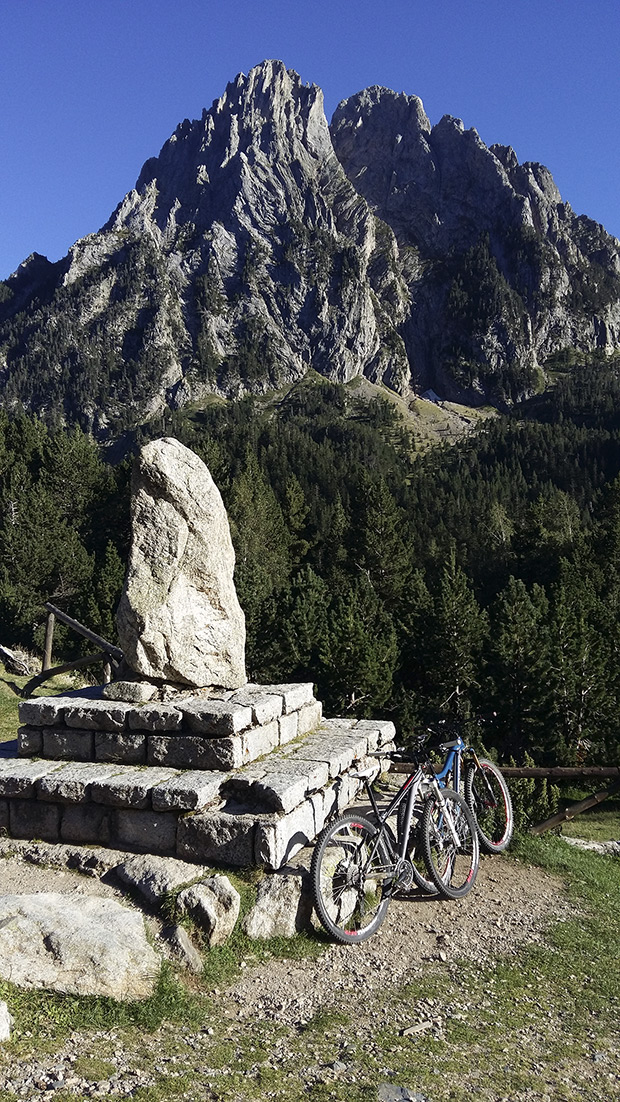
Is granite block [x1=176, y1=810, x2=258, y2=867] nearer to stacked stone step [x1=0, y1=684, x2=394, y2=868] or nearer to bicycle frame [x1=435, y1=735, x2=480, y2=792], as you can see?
stacked stone step [x1=0, y1=684, x2=394, y2=868]

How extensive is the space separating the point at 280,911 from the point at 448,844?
1954 mm

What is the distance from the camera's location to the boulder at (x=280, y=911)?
6395 mm

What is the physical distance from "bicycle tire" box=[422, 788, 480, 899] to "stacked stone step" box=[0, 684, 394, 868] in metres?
1.24

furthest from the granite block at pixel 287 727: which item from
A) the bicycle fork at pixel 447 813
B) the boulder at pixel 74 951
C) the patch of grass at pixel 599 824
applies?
the patch of grass at pixel 599 824

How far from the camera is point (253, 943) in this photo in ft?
20.6

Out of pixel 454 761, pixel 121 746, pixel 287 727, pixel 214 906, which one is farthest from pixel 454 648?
pixel 214 906

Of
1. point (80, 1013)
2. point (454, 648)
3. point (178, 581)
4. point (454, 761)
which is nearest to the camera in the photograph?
point (80, 1013)

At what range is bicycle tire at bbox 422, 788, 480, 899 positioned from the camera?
279 inches

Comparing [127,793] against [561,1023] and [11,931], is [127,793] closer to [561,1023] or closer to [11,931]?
[11,931]

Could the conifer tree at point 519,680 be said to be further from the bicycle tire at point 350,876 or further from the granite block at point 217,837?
the granite block at point 217,837

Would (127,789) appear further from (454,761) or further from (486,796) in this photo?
(486,796)

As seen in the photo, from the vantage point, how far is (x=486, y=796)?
8805 mm

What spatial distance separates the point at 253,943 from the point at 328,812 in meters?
1.93

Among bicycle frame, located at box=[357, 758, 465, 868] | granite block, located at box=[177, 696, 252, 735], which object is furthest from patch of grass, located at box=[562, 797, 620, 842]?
granite block, located at box=[177, 696, 252, 735]
